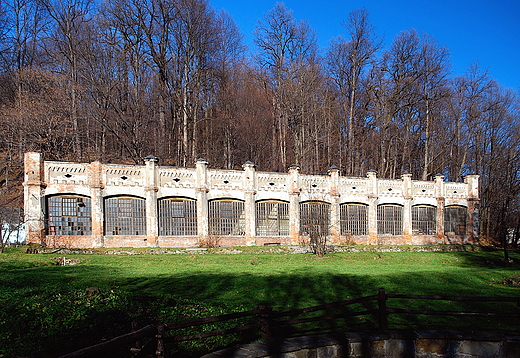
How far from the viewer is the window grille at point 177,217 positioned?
2408cm

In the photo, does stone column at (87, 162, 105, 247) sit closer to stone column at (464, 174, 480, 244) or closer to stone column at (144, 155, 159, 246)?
stone column at (144, 155, 159, 246)

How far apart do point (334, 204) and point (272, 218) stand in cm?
507

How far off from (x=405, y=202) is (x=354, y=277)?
64.9 ft

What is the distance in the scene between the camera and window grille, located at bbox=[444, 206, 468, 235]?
32281 millimetres

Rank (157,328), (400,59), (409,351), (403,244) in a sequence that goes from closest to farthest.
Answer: (157,328) → (409,351) → (403,244) → (400,59)

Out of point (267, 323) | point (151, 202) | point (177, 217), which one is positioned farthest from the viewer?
point (177, 217)

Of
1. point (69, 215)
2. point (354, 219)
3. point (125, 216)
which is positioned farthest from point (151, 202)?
point (354, 219)

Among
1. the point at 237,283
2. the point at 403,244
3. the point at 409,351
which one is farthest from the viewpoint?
the point at 403,244

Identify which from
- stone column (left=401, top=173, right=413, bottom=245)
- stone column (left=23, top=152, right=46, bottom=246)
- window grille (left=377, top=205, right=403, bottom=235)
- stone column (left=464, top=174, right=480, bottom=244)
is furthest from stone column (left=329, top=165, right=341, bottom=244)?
stone column (left=23, top=152, right=46, bottom=246)

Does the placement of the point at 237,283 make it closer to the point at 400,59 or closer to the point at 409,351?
the point at 409,351

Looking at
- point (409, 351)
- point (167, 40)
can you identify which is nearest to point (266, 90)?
point (167, 40)

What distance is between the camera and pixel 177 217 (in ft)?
79.9

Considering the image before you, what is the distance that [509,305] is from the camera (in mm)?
9672

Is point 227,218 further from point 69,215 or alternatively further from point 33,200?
point 33,200
